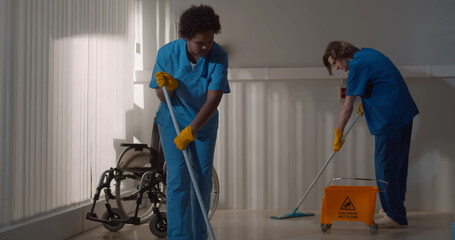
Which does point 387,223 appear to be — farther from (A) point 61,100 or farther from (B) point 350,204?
(A) point 61,100

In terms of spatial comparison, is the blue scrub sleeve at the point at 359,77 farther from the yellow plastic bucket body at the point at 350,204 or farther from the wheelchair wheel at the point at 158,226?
the wheelchair wheel at the point at 158,226

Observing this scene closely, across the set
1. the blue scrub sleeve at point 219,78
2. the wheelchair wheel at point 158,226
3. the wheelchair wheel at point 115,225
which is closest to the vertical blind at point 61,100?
the wheelchair wheel at point 115,225

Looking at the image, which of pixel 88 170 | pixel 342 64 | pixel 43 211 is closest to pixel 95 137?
pixel 88 170

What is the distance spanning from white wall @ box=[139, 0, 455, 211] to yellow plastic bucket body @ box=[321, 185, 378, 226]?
3.22 feet

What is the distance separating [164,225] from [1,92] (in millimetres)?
1192

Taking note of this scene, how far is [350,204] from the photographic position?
2.88m

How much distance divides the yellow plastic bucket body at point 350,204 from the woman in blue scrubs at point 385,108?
24 centimetres

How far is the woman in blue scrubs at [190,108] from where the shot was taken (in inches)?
79.0

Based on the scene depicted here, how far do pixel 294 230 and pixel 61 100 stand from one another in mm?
1636

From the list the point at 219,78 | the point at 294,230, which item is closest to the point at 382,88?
the point at 294,230

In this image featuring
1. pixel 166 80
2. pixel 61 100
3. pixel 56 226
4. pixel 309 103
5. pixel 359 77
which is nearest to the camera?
pixel 166 80

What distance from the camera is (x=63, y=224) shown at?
278cm

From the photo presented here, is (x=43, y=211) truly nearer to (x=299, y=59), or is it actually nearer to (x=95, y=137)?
(x=95, y=137)

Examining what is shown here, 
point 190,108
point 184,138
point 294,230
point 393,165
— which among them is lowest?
point 294,230
